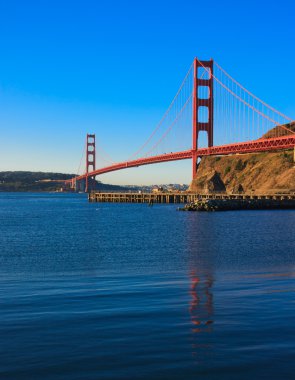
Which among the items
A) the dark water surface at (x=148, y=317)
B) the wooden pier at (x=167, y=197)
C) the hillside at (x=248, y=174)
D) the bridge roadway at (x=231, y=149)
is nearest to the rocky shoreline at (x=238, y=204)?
the wooden pier at (x=167, y=197)

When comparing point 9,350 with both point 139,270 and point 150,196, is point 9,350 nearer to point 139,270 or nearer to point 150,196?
point 139,270

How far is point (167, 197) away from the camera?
3846 inches

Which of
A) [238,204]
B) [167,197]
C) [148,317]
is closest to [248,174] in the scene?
[167,197]

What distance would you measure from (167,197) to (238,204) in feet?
87.0

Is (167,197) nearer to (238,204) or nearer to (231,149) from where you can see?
(231,149)

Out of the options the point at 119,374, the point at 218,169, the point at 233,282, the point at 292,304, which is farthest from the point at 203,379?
the point at 218,169

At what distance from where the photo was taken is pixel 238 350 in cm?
845

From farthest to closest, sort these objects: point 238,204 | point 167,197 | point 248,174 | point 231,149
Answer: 1. point 248,174
2. point 167,197
3. point 231,149
4. point 238,204

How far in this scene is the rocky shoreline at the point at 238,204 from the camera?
228 ft

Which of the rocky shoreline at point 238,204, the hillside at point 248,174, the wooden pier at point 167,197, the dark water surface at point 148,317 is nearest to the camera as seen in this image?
the dark water surface at point 148,317

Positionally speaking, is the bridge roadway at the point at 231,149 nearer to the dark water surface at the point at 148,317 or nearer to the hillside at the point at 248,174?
the hillside at the point at 248,174

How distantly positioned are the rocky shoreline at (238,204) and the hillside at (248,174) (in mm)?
11758

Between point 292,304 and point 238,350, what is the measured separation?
152 inches

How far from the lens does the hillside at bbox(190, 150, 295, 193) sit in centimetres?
9341
